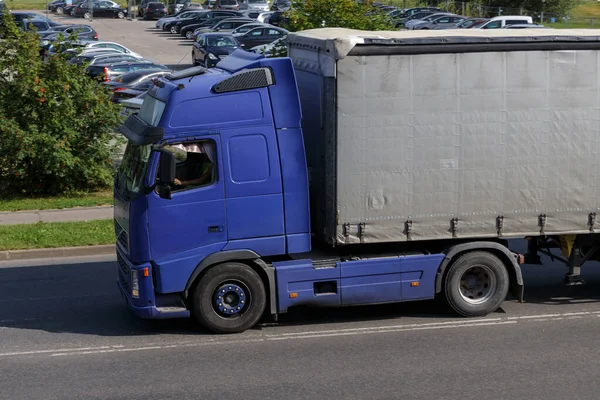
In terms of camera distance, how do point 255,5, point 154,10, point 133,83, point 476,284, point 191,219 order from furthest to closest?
point 154,10, point 255,5, point 133,83, point 476,284, point 191,219

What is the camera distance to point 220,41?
43.3 metres

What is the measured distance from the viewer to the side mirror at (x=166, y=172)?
355 inches

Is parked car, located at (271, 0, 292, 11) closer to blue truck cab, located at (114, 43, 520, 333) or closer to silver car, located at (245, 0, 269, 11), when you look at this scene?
silver car, located at (245, 0, 269, 11)

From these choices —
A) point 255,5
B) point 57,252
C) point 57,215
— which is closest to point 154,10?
point 255,5

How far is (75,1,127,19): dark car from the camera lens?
73.4 metres

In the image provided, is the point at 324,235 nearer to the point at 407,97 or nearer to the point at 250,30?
the point at 407,97

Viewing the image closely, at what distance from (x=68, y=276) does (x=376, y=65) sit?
595 centimetres

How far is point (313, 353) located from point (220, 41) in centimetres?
3582

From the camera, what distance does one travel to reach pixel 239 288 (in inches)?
380

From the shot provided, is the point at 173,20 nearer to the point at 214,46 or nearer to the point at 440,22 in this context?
the point at 440,22

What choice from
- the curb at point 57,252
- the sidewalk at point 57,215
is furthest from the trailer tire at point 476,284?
the sidewalk at point 57,215

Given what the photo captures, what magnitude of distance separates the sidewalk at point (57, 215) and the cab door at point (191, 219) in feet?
23.8

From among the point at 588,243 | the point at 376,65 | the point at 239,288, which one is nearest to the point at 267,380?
the point at 239,288

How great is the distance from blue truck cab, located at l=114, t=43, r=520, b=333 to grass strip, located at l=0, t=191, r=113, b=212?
7862 millimetres
